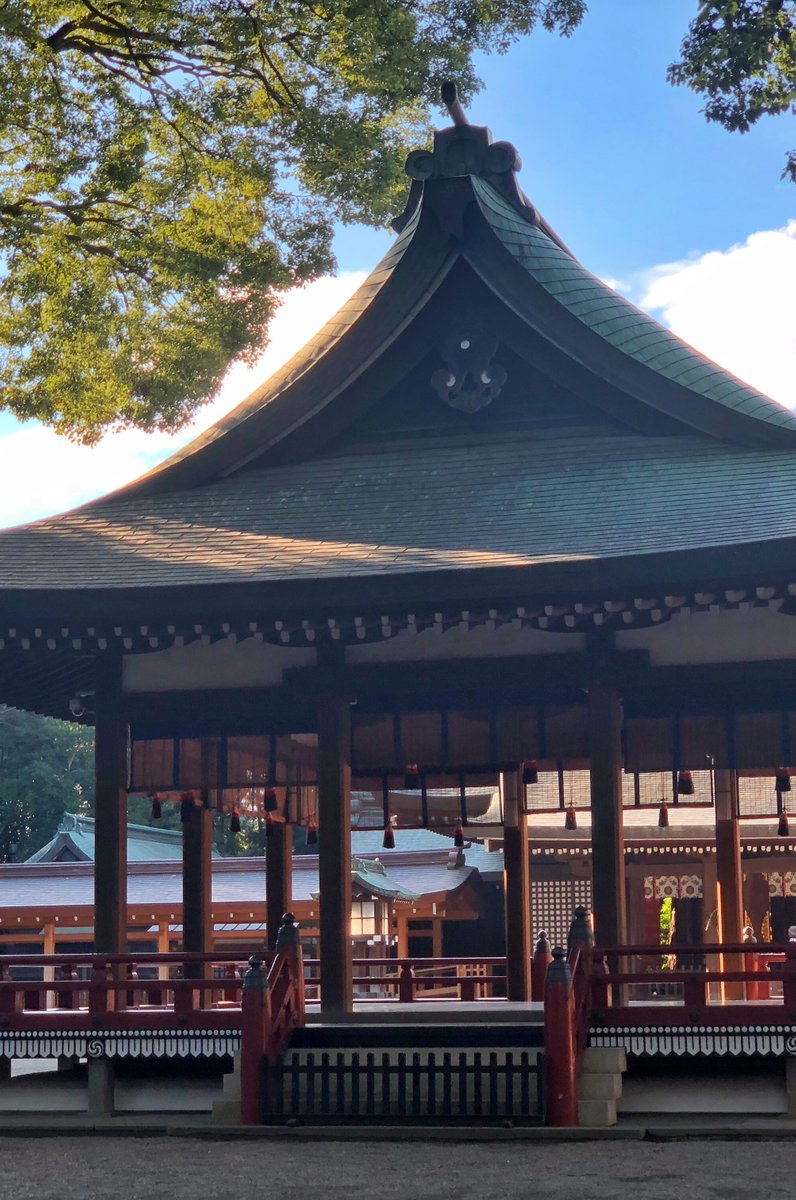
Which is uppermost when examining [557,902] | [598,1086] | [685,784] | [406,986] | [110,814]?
[685,784]

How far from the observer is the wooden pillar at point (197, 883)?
15734 mm

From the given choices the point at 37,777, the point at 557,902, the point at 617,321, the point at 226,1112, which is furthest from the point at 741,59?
the point at 37,777

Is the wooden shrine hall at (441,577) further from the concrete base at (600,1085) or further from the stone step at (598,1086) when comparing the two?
the stone step at (598,1086)

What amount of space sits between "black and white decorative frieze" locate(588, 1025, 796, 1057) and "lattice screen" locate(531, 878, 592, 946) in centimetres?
1517

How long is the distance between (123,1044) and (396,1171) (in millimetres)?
3955

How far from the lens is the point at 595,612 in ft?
42.2

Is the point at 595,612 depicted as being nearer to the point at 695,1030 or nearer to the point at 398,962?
the point at 695,1030

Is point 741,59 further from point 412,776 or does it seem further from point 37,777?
point 37,777

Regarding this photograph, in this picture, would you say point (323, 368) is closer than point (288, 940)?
No

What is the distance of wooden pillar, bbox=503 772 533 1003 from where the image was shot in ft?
58.7

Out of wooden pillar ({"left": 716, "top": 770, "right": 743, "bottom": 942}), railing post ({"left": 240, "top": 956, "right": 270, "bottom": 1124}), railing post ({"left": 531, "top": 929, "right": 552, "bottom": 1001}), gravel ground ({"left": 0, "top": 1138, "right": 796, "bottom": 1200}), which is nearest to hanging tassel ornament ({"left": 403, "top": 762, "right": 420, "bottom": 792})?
railing post ({"left": 531, "top": 929, "right": 552, "bottom": 1001})

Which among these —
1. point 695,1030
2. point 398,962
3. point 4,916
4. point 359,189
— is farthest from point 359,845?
point 695,1030

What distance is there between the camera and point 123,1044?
12898 mm

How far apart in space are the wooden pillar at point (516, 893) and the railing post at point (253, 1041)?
6.08m
